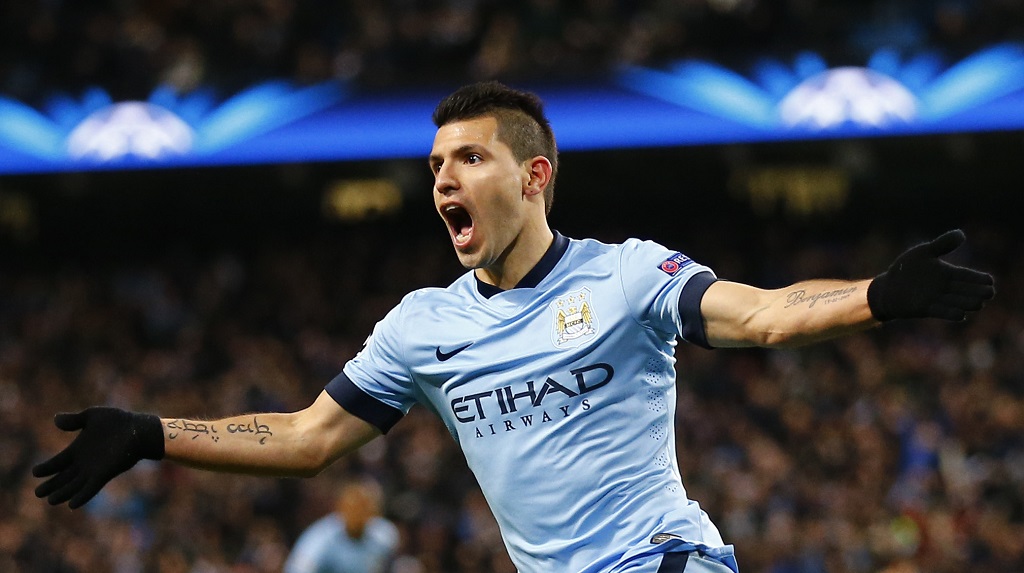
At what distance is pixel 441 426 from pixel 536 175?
10.1 m

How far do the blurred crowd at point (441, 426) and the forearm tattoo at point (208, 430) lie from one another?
6.80 metres

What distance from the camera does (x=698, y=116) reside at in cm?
1491

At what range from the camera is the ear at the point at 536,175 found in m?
4.04

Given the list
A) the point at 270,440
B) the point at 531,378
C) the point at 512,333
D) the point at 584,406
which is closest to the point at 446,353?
the point at 512,333

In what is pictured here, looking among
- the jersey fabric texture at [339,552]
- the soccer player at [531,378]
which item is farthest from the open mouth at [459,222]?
the jersey fabric texture at [339,552]

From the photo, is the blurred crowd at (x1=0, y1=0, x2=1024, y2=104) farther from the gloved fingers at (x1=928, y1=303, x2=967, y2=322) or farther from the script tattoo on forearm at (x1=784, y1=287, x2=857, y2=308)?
the gloved fingers at (x1=928, y1=303, x2=967, y2=322)

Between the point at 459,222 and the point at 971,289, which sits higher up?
the point at 459,222

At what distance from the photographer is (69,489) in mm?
3725

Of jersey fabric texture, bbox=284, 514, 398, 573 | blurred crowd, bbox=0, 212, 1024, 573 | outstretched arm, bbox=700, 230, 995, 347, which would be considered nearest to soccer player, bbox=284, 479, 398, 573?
jersey fabric texture, bbox=284, 514, 398, 573

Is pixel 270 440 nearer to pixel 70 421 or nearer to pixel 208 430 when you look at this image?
pixel 208 430

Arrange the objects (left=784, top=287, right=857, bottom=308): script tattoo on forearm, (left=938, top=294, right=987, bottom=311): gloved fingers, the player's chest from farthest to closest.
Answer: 1. the player's chest
2. (left=784, top=287, right=857, bottom=308): script tattoo on forearm
3. (left=938, top=294, right=987, bottom=311): gloved fingers

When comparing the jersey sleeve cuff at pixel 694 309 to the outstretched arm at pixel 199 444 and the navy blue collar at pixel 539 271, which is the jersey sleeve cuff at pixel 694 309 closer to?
the navy blue collar at pixel 539 271

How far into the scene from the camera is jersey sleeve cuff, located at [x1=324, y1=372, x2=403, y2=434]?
410 cm

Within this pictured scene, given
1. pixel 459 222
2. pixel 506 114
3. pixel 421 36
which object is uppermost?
pixel 421 36
